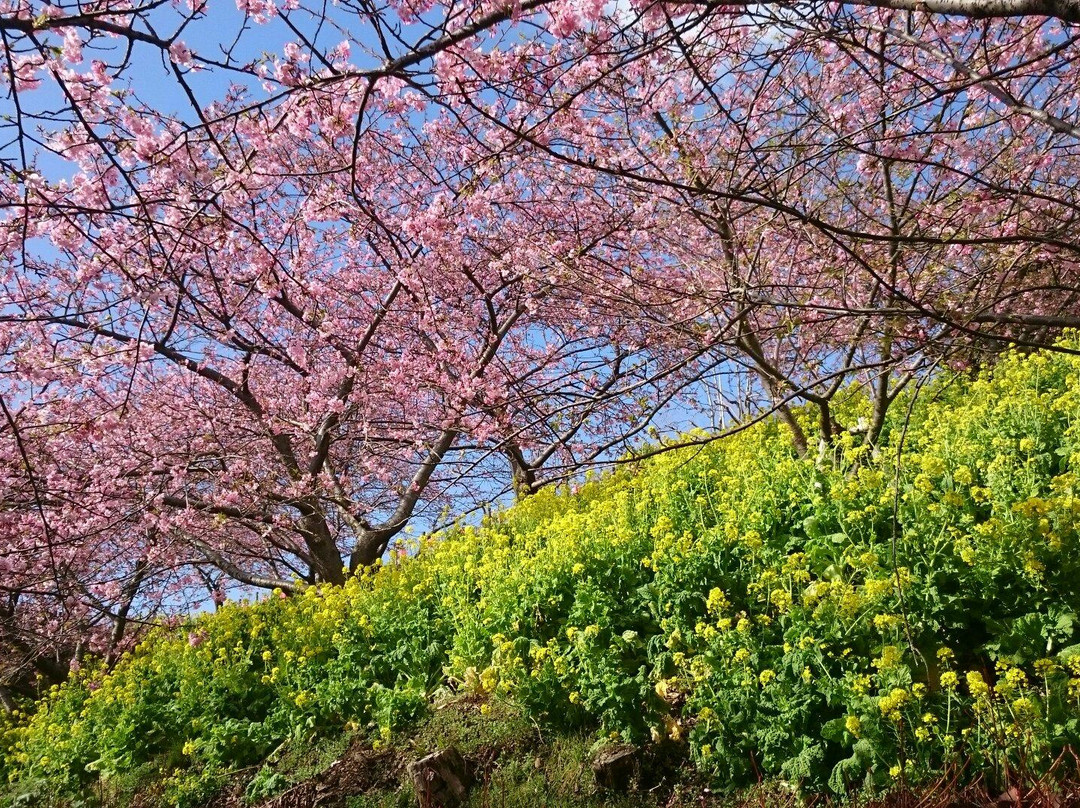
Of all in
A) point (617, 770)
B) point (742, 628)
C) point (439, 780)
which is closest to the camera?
point (742, 628)

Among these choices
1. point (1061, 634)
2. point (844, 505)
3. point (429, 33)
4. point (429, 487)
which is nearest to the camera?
point (429, 33)

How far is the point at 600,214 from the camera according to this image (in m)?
8.27

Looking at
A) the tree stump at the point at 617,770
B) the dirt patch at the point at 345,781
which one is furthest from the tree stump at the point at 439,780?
the tree stump at the point at 617,770

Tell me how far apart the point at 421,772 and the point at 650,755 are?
1.26 meters

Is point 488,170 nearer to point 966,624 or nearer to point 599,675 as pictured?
point 599,675

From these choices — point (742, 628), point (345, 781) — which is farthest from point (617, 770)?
point (345, 781)

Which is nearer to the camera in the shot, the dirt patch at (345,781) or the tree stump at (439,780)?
the tree stump at (439,780)

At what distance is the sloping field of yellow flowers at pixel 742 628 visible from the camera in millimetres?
3574

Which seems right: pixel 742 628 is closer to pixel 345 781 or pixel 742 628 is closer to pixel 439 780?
pixel 439 780

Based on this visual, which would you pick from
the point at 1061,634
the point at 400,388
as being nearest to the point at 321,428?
the point at 400,388

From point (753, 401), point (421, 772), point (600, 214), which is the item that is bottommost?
point (421, 772)

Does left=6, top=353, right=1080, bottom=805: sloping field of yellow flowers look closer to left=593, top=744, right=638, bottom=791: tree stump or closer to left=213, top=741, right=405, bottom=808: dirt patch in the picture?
left=593, top=744, right=638, bottom=791: tree stump

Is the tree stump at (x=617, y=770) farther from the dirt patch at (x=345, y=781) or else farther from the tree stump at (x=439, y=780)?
the dirt patch at (x=345, y=781)

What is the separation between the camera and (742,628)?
3.98m
